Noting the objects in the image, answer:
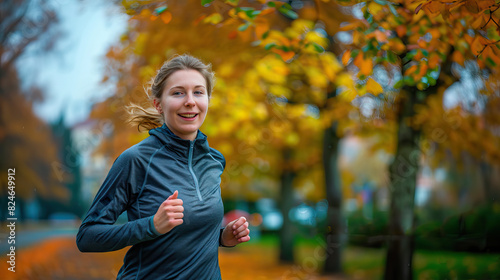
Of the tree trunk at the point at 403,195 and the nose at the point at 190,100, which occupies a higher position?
the nose at the point at 190,100

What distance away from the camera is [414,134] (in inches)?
226

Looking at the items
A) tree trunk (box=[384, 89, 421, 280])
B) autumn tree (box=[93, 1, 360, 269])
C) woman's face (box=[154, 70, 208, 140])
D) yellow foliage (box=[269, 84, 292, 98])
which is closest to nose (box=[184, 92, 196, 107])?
woman's face (box=[154, 70, 208, 140])

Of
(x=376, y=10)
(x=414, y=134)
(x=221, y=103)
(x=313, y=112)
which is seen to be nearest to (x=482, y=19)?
(x=376, y=10)

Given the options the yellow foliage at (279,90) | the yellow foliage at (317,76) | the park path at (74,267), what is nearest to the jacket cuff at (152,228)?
the park path at (74,267)

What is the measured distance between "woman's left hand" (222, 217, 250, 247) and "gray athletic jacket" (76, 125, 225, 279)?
0.40ft

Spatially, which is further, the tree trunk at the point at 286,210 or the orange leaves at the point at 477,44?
the tree trunk at the point at 286,210

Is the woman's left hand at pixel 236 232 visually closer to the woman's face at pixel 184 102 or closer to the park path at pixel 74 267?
the woman's face at pixel 184 102

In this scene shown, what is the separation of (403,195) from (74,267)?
17.2 ft

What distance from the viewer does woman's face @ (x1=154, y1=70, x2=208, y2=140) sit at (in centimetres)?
177

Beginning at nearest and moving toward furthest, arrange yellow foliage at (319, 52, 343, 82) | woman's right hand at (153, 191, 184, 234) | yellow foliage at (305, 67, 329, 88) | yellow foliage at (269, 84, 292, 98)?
woman's right hand at (153, 191, 184, 234), yellow foliage at (319, 52, 343, 82), yellow foliage at (305, 67, 329, 88), yellow foliage at (269, 84, 292, 98)

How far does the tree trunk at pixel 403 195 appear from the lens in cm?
554

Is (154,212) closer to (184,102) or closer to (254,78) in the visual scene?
(184,102)

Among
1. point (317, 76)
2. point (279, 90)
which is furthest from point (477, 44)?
point (279, 90)

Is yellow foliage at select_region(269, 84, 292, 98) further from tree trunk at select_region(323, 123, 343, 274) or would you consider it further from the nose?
the nose
